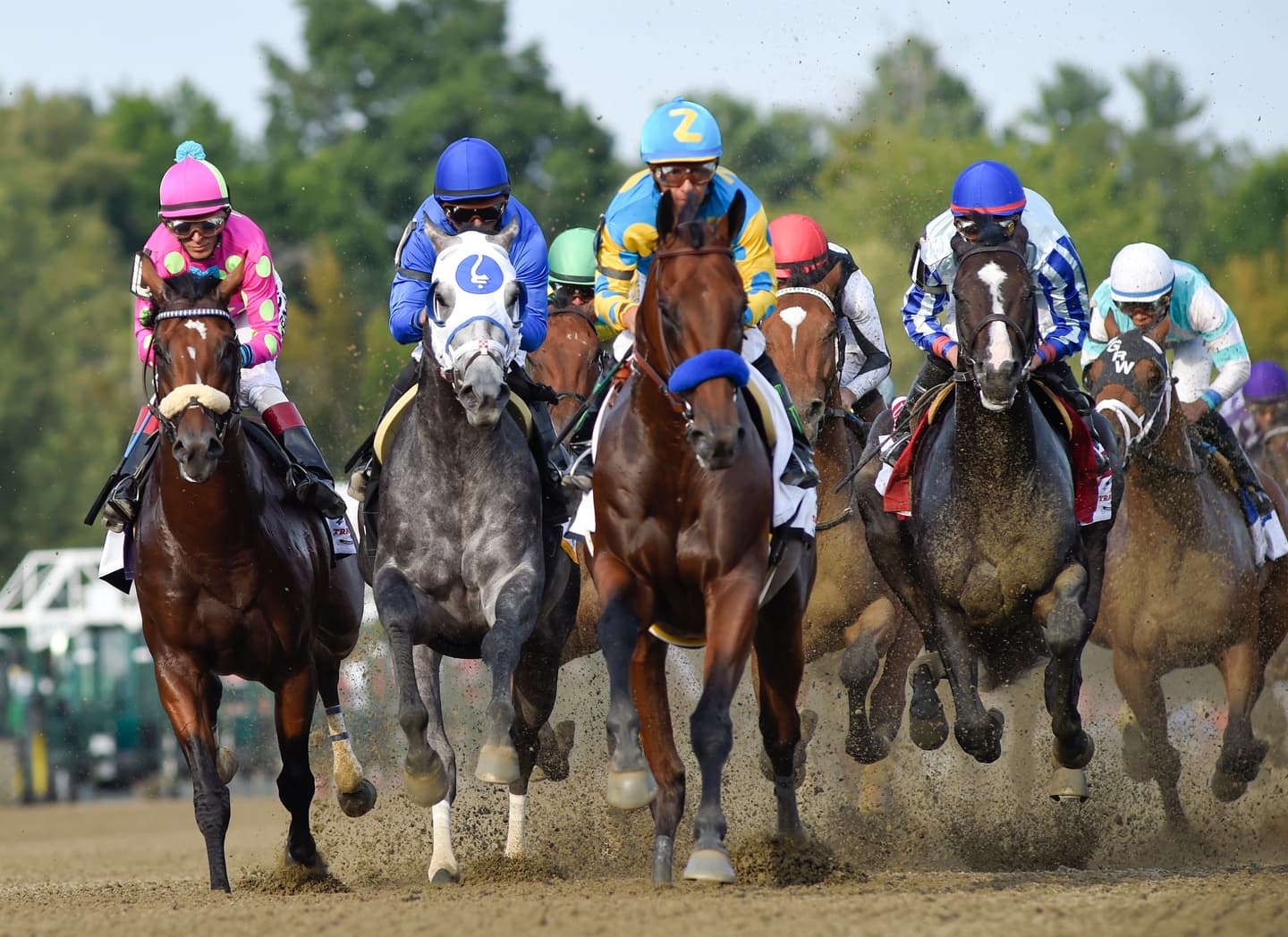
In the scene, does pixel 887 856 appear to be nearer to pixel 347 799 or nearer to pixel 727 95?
pixel 347 799

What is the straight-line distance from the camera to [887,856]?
1038 cm

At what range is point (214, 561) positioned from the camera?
8.62 metres

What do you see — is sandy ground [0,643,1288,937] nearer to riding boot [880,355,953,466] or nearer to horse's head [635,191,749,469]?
horse's head [635,191,749,469]

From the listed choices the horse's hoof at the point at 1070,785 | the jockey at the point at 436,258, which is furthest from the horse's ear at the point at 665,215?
the horse's hoof at the point at 1070,785

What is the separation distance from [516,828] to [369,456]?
212cm

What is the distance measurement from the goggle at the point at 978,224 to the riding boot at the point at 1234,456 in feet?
9.20

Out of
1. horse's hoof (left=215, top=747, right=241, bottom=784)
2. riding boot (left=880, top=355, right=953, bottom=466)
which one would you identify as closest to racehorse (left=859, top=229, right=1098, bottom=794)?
riding boot (left=880, top=355, right=953, bottom=466)

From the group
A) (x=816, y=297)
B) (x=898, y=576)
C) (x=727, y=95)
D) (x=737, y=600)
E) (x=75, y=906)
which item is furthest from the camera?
(x=727, y=95)

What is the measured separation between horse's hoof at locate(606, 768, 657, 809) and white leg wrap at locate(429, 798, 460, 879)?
1.89 meters

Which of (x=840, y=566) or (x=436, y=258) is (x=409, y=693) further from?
(x=840, y=566)

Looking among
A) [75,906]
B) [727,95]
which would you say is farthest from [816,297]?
[727,95]

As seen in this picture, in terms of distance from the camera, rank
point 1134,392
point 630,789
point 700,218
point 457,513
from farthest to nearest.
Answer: point 1134,392, point 457,513, point 700,218, point 630,789

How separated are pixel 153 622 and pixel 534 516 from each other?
1731 millimetres

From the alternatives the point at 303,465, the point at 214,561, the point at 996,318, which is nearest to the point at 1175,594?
the point at 996,318
